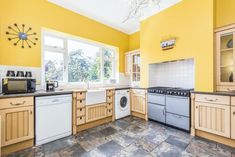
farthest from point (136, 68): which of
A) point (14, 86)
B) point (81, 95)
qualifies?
point (14, 86)

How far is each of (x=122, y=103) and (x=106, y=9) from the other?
244 centimetres

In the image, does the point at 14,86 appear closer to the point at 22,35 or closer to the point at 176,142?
the point at 22,35

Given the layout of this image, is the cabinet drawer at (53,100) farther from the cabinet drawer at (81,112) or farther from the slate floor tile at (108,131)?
the slate floor tile at (108,131)

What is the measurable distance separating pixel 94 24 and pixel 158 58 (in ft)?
6.56

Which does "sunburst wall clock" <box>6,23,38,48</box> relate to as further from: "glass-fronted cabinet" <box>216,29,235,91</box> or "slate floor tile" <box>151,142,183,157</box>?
"glass-fronted cabinet" <box>216,29,235,91</box>

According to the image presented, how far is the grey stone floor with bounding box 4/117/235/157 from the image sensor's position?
1.80m

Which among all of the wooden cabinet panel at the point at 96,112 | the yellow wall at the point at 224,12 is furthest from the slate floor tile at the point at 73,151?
the yellow wall at the point at 224,12

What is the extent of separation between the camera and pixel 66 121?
2.36 metres

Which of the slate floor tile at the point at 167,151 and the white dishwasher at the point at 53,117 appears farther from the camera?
the white dishwasher at the point at 53,117

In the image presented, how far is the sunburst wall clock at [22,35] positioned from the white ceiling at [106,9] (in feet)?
2.81

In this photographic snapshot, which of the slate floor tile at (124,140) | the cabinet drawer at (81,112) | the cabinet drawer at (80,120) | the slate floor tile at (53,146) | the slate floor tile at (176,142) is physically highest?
the cabinet drawer at (81,112)

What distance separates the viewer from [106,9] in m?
3.00

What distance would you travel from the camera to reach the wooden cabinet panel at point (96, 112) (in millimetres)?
2693

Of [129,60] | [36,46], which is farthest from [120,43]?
[36,46]
